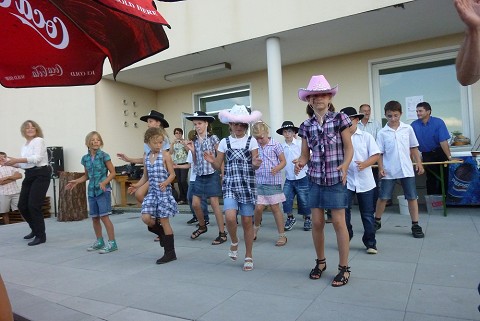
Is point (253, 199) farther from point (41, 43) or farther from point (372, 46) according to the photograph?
point (372, 46)

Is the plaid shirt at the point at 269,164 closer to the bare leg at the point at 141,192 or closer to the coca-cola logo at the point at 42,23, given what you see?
the bare leg at the point at 141,192

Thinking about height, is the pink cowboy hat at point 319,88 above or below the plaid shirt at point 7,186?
above

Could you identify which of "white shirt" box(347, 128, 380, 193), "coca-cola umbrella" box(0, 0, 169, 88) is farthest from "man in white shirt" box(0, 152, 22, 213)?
"white shirt" box(347, 128, 380, 193)

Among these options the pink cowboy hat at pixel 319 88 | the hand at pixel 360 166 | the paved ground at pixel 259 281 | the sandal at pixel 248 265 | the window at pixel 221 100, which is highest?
the window at pixel 221 100

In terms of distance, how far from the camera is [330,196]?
12.0 ft

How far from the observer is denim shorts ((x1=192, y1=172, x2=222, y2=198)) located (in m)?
5.93

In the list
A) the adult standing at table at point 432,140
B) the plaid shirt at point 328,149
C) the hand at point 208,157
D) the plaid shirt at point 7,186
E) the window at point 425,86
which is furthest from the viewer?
the plaid shirt at point 7,186

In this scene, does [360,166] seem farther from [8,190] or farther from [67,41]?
[8,190]

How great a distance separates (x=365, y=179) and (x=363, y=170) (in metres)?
0.12

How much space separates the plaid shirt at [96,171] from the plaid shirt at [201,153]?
135 centimetres

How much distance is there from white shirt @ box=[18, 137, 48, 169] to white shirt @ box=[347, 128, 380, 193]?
16.3 feet

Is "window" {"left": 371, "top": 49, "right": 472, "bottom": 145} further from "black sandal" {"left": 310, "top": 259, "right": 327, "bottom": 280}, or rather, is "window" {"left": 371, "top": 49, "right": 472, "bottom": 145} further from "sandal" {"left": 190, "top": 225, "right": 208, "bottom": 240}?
"black sandal" {"left": 310, "top": 259, "right": 327, "bottom": 280}

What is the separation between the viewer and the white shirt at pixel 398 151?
5.38 meters

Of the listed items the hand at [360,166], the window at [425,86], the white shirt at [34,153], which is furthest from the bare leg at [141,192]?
the window at [425,86]
